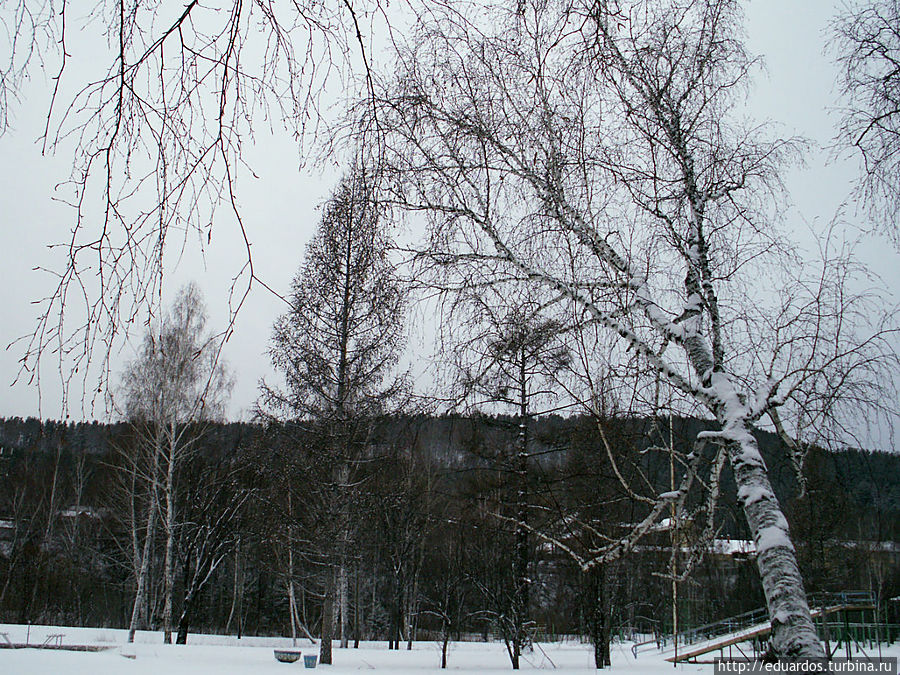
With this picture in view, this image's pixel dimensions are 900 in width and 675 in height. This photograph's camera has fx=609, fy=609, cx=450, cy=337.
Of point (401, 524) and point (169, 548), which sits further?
point (401, 524)

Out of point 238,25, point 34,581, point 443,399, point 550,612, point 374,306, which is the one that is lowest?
point 550,612

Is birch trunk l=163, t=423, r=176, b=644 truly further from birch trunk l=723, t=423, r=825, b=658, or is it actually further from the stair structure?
birch trunk l=723, t=423, r=825, b=658

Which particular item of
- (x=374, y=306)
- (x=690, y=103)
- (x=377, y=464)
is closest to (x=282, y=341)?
(x=374, y=306)

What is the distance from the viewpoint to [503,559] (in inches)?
595

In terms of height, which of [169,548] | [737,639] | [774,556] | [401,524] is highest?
[774,556]

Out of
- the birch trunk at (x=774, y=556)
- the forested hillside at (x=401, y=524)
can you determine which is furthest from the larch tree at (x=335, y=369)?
the birch trunk at (x=774, y=556)

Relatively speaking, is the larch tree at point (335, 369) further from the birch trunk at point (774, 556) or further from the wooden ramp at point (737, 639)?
the wooden ramp at point (737, 639)

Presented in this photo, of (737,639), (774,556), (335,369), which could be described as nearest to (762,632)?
(737,639)

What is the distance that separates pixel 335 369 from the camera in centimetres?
1416

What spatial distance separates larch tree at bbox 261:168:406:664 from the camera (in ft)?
43.7

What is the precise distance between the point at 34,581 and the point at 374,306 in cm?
2173

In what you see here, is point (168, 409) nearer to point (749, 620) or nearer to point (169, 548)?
point (169, 548)

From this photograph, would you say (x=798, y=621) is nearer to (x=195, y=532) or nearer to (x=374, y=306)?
(x=374, y=306)

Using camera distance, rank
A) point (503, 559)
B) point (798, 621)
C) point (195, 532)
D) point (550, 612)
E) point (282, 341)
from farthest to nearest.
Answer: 1. point (550, 612)
2. point (195, 532)
3. point (503, 559)
4. point (282, 341)
5. point (798, 621)
